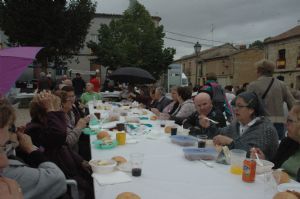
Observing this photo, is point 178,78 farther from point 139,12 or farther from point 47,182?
point 47,182

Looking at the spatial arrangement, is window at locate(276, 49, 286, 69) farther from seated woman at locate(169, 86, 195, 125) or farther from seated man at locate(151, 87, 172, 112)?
seated woman at locate(169, 86, 195, 125)

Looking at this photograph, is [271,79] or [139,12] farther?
[139,12]

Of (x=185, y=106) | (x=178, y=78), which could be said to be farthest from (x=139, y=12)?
(x=185, y=106)

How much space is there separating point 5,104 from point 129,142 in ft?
5.16

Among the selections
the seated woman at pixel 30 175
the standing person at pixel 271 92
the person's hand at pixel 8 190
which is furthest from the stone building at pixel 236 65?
the person's hand at pixel 8 190

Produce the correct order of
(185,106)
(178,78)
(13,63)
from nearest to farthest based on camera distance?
(13,63) < (185,106) < (178,78)

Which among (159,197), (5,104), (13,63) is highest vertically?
(13,63)

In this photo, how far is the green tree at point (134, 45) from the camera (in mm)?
24578

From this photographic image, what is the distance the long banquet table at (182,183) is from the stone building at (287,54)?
86.2 feet

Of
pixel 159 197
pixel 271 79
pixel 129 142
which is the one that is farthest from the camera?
pixel 271 79

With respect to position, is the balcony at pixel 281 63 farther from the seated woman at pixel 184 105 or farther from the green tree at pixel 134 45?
the seated woman at pixel 184 105

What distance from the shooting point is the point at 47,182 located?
76.7 inches

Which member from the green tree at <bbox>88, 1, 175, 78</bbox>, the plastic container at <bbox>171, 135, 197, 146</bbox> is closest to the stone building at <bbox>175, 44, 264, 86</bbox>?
the green tree at <bbox>88, 1, 175, 78</bbox>

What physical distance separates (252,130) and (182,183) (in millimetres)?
1134
